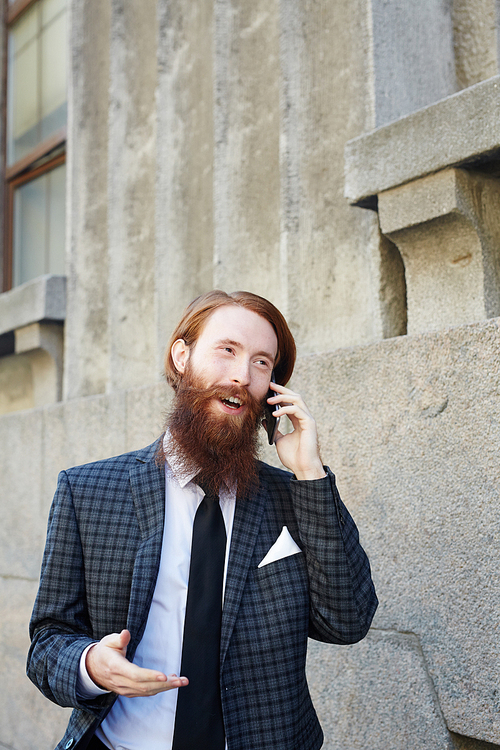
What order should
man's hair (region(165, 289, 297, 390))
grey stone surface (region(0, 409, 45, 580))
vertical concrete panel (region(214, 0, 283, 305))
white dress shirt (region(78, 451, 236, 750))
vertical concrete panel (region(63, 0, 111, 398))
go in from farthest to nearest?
vertical concrete panel (region(63, 0, 111, 398))
grey stone surface (region(0, 409, 45, 580))
vertical concrete panel (region(214, 0, 283, 305))
man's hair (region(165, 289, 297, 390))
white dress shirt (region(78, 451, 236, 750))

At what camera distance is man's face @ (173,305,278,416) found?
201 cm

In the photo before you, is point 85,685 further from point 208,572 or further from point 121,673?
point 208,572

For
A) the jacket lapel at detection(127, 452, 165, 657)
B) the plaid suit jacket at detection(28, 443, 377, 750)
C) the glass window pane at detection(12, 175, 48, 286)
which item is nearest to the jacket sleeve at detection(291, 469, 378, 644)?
the plaid suit jacket at detection(28, 443, 377, 750)

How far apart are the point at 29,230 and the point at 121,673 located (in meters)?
5.40

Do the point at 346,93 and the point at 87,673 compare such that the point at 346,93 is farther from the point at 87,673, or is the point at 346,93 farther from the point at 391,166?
the point at 87,673

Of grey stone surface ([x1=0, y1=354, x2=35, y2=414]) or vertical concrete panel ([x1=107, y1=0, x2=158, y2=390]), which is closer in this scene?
vertical concrete panel ([x1=107, y1=0, x2=158, y2=390])

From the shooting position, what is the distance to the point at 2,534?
5.08 metres

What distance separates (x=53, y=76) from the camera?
6133 mm

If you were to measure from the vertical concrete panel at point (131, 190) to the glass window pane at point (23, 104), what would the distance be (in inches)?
68.3

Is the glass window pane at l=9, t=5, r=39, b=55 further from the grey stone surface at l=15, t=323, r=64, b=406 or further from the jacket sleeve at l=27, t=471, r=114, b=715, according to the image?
the jacket sleeve at l=27, t=471, r=114, b=715

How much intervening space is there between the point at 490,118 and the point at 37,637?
7.00 feet

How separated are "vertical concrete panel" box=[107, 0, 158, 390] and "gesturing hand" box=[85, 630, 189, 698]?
9.47 feet

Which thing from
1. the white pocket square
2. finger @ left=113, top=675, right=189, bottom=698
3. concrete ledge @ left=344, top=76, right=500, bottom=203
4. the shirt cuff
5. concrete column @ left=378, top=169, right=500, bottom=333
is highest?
concrete ledge @ left=344, top=76, right=500, bottom=203

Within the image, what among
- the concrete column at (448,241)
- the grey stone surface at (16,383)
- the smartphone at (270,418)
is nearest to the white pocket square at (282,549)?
the smartphone at (270,418)
